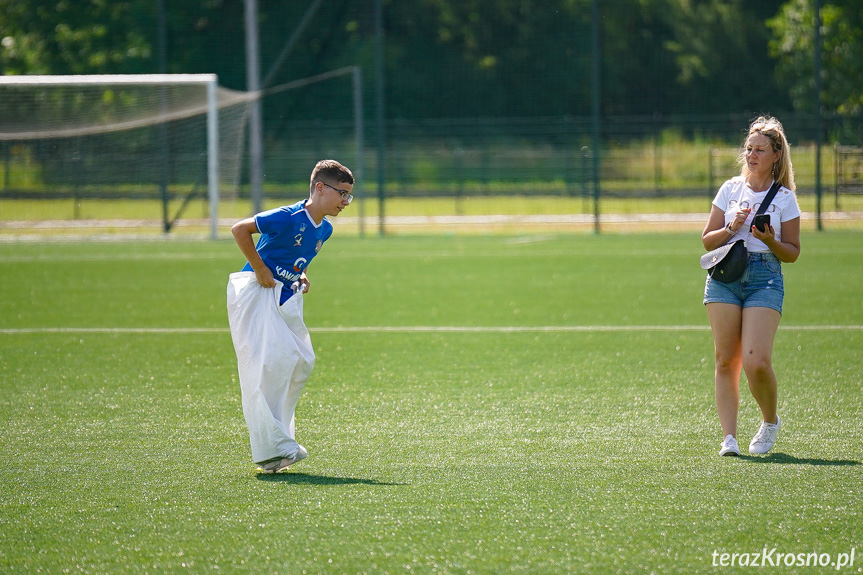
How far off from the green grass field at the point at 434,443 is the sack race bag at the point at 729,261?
89 cm

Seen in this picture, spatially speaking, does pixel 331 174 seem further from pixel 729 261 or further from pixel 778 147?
pixel 778 147

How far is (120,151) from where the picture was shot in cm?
2238

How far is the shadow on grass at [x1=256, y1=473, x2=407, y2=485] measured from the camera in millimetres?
4531

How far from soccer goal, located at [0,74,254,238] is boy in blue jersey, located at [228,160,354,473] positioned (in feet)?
48.4

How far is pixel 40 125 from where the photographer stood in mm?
19594

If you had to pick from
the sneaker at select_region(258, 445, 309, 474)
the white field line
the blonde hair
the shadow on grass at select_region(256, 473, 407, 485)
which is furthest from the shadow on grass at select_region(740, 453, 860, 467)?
the white field line

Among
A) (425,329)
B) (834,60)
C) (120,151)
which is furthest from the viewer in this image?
(834,60)

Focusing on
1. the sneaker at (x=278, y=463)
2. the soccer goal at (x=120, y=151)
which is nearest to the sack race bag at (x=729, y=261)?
the sneaker at (x=278, y=463)

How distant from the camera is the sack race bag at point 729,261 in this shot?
16.1 feet

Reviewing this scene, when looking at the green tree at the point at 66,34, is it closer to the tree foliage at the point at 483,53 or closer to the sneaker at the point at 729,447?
the tree foliage at the point at 483,53

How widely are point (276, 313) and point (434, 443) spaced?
114 cm

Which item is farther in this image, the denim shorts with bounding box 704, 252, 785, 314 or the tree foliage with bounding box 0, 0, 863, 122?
the tree foliage with bounding box 0, 0, 863, 122

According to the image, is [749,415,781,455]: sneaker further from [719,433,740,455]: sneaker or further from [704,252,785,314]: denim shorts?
[704,252,785,314]: denim shorts

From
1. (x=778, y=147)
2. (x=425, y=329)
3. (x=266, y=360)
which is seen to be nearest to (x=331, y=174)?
(x=266, y=360)
